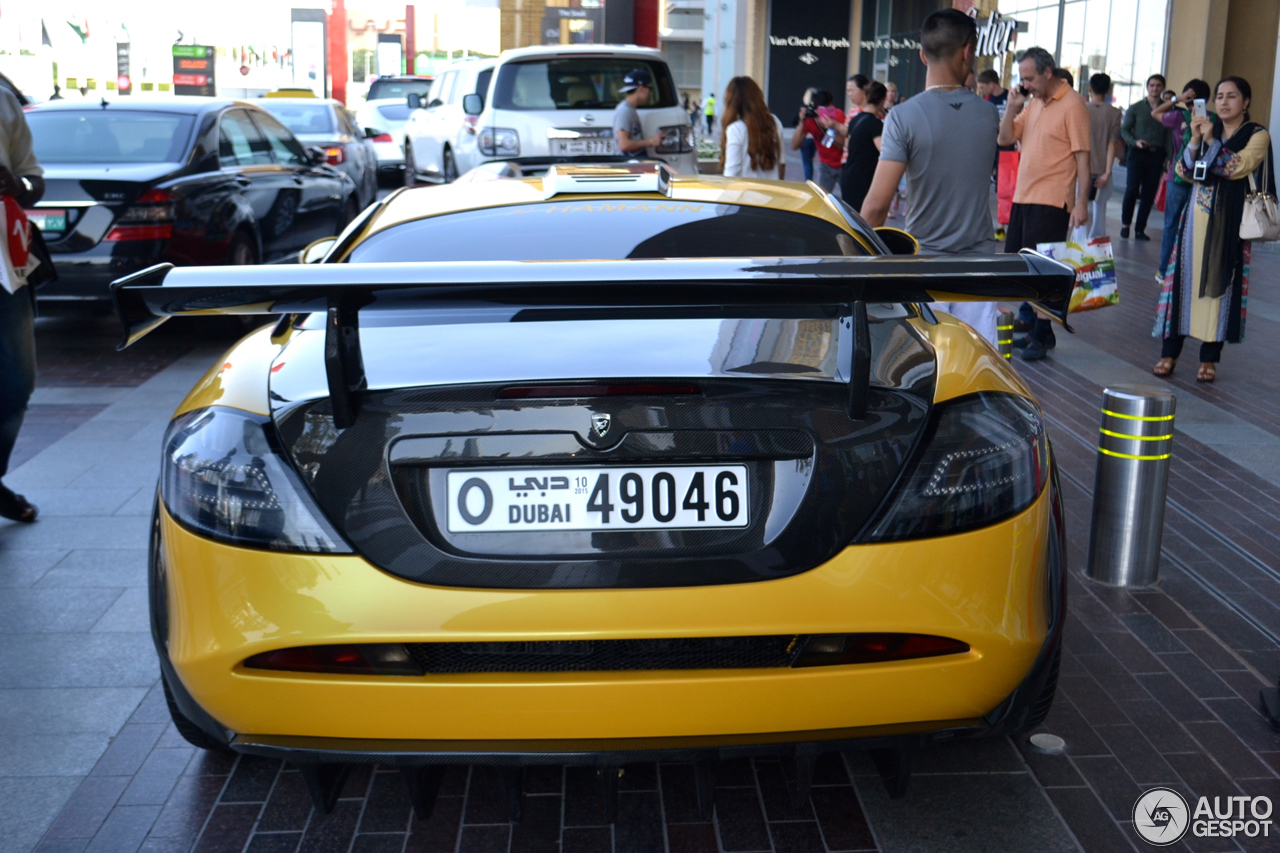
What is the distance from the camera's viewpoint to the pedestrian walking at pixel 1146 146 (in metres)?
16.2

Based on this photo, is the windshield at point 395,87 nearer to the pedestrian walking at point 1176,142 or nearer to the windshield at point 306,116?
the windshield at point 306,116

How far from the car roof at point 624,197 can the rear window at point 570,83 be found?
10381mm

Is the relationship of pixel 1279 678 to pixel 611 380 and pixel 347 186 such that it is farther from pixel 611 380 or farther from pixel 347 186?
pixel 347 186

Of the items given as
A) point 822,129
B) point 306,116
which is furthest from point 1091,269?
point 306,116

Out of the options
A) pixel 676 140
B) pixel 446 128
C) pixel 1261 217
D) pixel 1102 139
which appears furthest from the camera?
pixel 446 128

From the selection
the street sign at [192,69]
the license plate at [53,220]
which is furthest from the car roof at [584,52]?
the street sign at [192,69]

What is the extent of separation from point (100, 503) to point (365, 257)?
8.49 ft

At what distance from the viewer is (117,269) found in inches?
325

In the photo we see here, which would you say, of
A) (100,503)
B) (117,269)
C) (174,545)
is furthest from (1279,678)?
(117,269)

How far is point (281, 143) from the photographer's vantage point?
1098 cm

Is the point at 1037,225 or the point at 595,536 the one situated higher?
the point at 1037,225

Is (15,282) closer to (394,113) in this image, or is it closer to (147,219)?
(147,219)

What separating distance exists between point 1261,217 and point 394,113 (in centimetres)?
2115

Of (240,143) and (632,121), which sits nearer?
(240,143)
